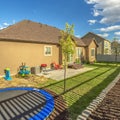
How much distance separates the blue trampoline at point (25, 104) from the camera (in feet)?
23.0

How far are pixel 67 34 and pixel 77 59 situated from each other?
712 inches

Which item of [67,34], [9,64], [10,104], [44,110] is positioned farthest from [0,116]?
[9,64]

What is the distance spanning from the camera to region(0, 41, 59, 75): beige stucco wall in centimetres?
1574

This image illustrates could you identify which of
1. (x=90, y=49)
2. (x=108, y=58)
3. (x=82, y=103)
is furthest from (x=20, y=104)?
(x=108, y=58)

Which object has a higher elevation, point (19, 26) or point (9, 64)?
point (19, 26)

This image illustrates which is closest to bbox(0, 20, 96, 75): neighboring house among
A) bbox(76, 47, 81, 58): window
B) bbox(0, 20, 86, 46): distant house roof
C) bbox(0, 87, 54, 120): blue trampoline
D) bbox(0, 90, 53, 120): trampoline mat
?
bbox(0, 20, 86, 46): distant house roof

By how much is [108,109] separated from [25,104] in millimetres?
4421

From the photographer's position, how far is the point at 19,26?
19.5 metres

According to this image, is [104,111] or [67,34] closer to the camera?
[104,111]

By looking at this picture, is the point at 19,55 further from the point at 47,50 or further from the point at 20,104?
the point at 20,104

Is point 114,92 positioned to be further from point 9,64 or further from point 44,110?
point 9,64

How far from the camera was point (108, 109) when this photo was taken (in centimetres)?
780

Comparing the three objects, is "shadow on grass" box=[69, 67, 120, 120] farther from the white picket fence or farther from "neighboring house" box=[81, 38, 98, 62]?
the white picket fence

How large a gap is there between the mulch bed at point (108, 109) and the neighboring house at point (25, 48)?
1071 cm
